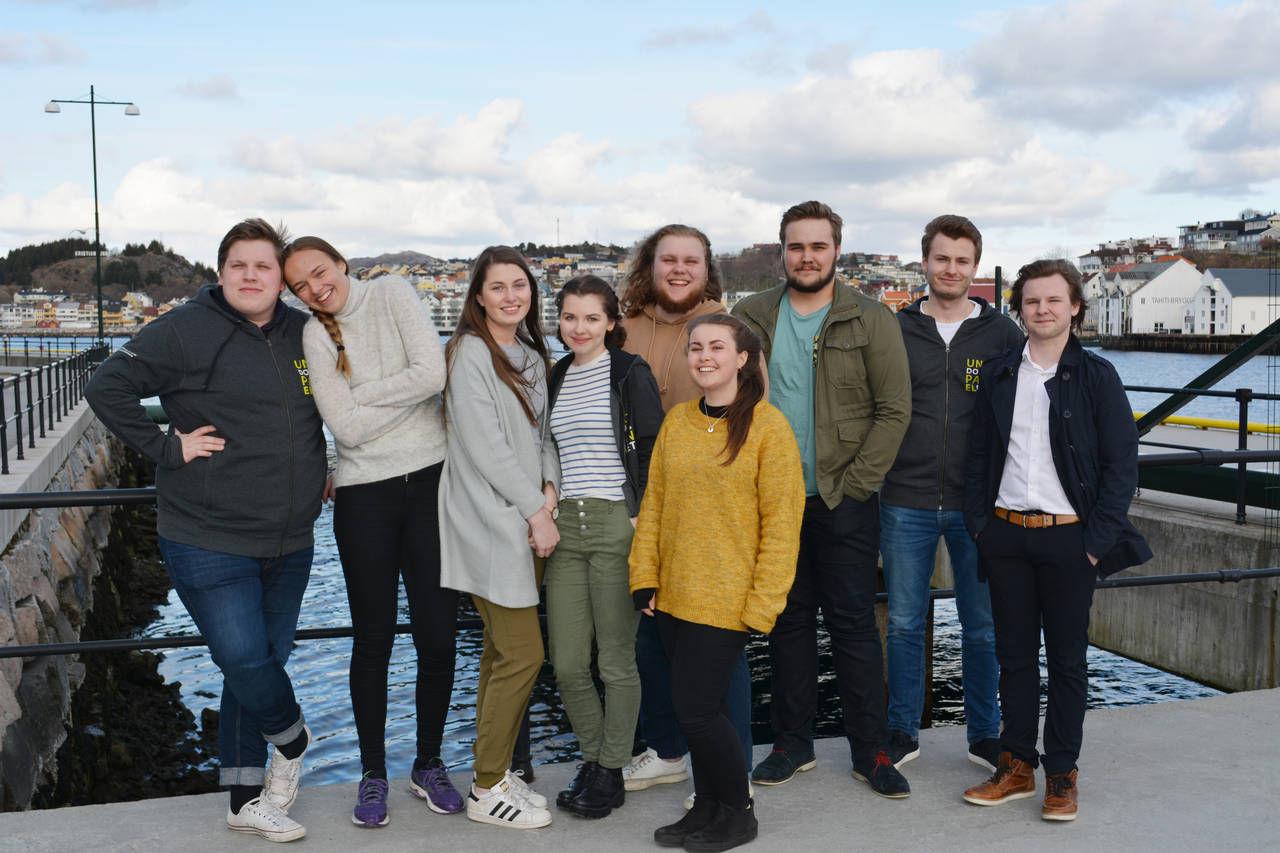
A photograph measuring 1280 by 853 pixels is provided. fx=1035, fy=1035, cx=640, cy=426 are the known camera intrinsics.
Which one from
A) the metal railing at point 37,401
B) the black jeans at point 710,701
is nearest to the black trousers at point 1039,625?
the black jeans at point 710,701

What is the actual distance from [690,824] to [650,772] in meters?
0.43

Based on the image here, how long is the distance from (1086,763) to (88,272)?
120597 millimetres

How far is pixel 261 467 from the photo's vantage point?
3029mm

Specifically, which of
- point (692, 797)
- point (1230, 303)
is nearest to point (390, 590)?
point (692, 797)

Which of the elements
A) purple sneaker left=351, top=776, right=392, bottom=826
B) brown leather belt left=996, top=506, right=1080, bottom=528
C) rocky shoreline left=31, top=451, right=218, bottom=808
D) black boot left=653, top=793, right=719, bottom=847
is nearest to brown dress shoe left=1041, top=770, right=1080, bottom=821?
brown leather belt left=996, top=506, right=1080, bottom=528

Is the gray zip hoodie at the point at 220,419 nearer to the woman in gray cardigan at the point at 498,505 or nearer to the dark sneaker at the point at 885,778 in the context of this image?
the woman in gray cardigan at the point at 498,505

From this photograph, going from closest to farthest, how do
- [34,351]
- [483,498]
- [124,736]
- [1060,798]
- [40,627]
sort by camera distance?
[483,498], [1060,798], [40,627], [124,736], [34,351]

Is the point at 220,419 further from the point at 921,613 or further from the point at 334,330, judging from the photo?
the point at 921,613

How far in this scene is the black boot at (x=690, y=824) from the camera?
3.04 metres

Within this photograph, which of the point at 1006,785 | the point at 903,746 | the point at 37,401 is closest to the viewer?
the point at 1006,785

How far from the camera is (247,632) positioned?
299cm

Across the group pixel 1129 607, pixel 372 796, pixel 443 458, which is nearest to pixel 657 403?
pixel 443 458

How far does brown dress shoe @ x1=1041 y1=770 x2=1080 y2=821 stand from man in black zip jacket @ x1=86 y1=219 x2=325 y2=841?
2.29 m

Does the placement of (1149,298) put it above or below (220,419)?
above
